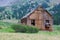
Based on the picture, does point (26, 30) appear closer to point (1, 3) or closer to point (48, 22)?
point (48, 22)

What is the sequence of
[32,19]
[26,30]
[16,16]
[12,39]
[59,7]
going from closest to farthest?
[12,39], [26,30], [32,19], [16,16], [59,7]

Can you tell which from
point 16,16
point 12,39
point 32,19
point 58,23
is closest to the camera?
point 12,39

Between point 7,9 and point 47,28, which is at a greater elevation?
point 7,9

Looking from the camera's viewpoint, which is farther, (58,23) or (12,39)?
(58,23)

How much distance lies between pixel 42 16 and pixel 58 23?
433 inches

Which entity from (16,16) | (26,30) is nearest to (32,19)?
(26,30)

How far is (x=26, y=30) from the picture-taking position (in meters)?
21.0

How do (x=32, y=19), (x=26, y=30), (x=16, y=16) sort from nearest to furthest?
1. (x=26, y=30)
2. (x=32, y=19)
3. (x=16, y=16)

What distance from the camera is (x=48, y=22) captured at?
33531 mm

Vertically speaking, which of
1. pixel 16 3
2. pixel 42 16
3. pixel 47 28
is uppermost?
pixel 16 3

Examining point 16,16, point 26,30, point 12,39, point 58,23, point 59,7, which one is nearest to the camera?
point 12,39

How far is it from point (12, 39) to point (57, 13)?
40404 millimetres

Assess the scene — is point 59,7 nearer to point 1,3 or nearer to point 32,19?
point 1,3

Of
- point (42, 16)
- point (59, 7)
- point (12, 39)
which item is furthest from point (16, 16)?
point (12, 39)
